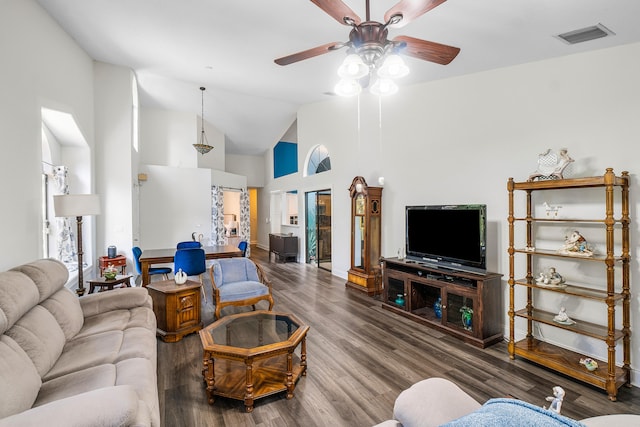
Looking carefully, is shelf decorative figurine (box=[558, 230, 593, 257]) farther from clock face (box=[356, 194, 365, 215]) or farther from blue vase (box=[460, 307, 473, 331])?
clock face (box=[356, 194, 365, 215])

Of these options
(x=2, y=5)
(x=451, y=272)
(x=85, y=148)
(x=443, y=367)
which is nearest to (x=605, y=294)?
(x=451, y=272)

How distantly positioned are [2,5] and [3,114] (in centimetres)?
90

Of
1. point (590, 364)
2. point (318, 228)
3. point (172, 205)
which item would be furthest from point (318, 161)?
point (590, 364)

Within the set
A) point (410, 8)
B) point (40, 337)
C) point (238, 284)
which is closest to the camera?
point (410, 8)

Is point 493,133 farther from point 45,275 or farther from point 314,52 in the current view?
point 45,275

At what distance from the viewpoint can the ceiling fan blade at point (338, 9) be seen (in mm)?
1792

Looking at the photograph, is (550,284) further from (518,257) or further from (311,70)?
(311,70)

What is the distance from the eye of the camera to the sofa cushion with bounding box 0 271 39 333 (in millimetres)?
1723

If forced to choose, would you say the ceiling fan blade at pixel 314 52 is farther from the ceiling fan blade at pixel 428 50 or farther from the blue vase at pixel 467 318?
the blue vase at pixel 467 318

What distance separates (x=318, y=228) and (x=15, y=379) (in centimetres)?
626

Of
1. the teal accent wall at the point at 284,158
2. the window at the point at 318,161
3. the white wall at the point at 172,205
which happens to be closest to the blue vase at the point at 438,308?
the window at the point at 318,161

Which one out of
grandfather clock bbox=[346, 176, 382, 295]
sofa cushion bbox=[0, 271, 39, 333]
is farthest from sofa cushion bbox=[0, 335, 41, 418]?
grandfather clock bbox=[346, 176, 382, 295]

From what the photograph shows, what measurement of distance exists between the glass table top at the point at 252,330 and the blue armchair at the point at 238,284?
0.88 m

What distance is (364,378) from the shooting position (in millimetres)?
2676
